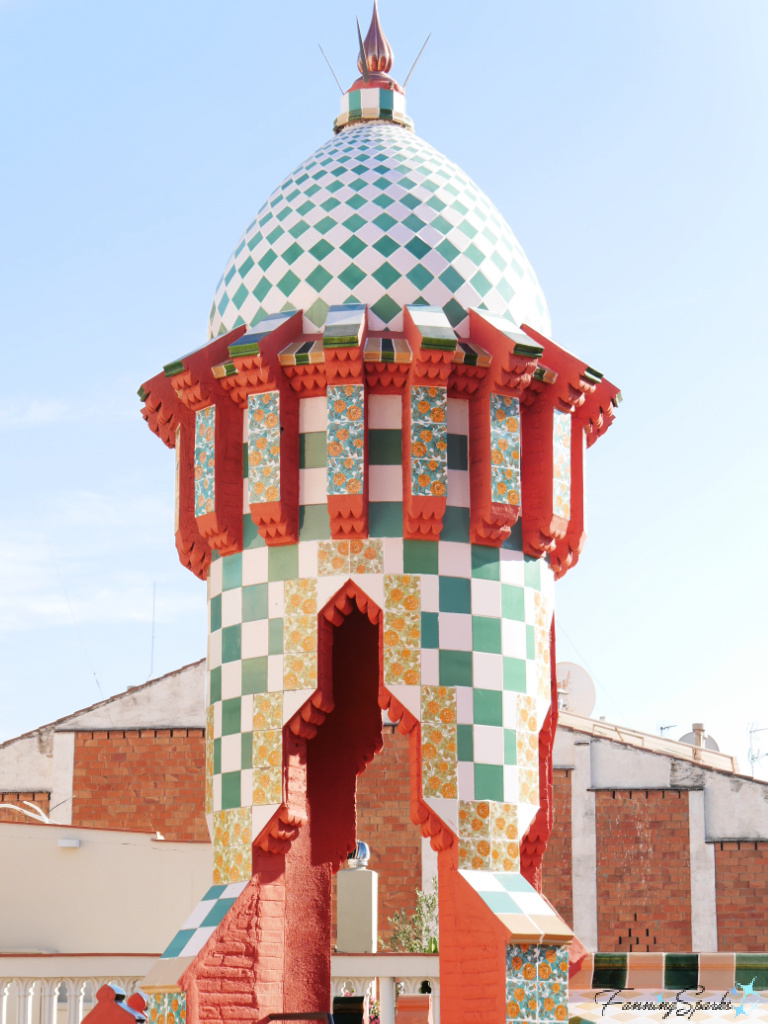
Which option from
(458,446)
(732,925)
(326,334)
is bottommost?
(732,925)

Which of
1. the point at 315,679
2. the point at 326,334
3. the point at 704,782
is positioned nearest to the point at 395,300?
the point at 326,334

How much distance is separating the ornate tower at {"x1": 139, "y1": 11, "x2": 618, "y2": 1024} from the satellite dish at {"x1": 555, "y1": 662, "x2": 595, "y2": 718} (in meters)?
19.0

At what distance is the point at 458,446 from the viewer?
10820 millimetres

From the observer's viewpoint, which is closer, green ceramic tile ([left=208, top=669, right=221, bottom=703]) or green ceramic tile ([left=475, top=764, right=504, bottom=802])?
green ceramic tile ([left=475, top=764, right=504, bottom=802])

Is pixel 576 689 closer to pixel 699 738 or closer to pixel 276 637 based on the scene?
pixel 699 738

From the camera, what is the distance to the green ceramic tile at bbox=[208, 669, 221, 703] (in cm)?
1088

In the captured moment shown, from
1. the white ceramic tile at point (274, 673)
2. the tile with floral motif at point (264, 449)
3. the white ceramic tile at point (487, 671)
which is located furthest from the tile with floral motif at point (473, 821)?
the tile with floral motif at point (264, 449)

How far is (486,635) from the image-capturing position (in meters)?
10.6

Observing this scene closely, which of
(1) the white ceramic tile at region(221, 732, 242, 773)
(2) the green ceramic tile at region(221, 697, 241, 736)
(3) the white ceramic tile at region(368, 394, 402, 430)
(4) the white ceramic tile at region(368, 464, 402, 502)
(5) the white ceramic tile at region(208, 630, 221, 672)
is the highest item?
(3) the white ceramic tile at region(368, 394, 402, 430)

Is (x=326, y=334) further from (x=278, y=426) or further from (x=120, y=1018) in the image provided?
(x=120, y=1018)

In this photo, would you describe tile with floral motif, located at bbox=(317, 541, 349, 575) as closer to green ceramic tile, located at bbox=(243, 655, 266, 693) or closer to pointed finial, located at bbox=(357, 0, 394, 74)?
green ceramic tile, located at bbox=(243, 655, 266, 693)

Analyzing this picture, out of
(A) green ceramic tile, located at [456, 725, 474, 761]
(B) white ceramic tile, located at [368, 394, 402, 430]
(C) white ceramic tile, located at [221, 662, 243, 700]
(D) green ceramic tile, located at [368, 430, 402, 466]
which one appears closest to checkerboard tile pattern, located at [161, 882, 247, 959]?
(C) white ceramic tile, located at [221, 662, 243, 700]

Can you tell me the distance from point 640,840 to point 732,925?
6.80 ft

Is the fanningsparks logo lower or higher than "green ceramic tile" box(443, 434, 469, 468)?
lower
